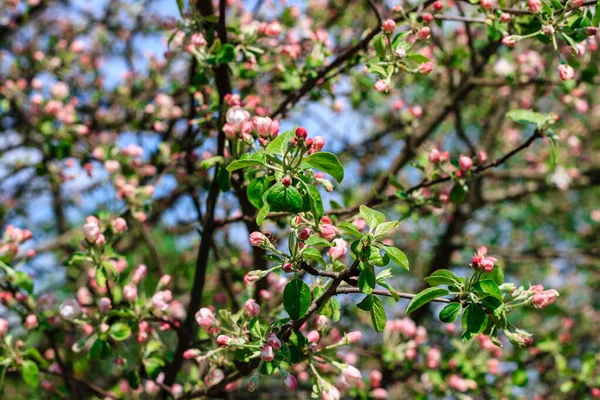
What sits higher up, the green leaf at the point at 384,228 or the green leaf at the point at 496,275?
the green leaf at the point at 384,228

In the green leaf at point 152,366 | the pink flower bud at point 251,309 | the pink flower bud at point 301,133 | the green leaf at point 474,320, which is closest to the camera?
the pink flower bud at point 301,133

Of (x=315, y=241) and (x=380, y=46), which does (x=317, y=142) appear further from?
(x=380, y=46)

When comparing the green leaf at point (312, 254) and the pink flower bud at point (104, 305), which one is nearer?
the green leaf at point (312, 254)

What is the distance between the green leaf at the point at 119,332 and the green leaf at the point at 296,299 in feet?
2.83

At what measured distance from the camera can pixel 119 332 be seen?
2059 millimetres

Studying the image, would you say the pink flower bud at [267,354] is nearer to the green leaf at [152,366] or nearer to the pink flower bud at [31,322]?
the green leaf at [152,366]

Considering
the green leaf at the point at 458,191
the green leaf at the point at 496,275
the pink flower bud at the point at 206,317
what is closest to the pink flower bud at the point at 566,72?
the green leaf at the point at 458,191

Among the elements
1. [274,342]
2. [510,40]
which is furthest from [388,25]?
[274,342]

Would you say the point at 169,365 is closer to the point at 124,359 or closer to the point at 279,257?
the point at 124,359

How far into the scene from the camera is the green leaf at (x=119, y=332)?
6.70ft

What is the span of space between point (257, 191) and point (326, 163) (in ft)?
0.62

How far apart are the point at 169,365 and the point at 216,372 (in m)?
0.25

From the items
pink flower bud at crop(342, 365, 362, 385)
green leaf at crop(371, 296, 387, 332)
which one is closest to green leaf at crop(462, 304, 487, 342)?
green leaf at crop(371, 296, 387, 332)

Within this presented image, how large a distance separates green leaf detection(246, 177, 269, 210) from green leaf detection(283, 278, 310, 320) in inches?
8.6
